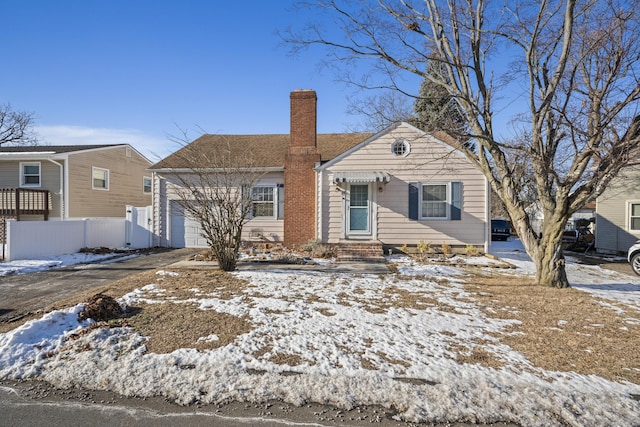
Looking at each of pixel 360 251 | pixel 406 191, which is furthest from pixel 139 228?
pixel 406 191

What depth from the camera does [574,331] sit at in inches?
183

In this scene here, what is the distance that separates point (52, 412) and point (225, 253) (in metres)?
5.55

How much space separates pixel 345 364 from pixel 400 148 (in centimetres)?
978

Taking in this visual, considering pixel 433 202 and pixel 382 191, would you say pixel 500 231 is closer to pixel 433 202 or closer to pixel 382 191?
pixel 433 202

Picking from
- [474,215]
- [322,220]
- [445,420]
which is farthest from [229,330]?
[474,215]

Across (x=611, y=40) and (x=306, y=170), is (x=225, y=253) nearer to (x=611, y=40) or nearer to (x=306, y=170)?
(x=306, y=170)

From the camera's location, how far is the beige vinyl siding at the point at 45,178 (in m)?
15.6

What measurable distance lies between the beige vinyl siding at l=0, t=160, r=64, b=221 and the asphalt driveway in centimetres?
746

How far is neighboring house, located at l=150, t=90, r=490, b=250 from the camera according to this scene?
1185 cm

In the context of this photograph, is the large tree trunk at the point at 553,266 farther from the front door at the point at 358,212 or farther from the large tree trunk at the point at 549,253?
the front door at the point at 358,212

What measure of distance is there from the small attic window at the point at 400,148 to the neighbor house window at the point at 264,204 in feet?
16.1

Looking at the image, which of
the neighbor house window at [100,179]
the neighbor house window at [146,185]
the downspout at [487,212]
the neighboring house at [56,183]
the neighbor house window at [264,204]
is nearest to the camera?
the downspout at [487,212]

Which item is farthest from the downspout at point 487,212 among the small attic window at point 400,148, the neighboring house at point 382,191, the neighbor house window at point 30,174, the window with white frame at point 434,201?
the neighbor house window at point 30,174

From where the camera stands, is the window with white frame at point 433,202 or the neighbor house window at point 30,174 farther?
the neighbor house window at point 30,174
